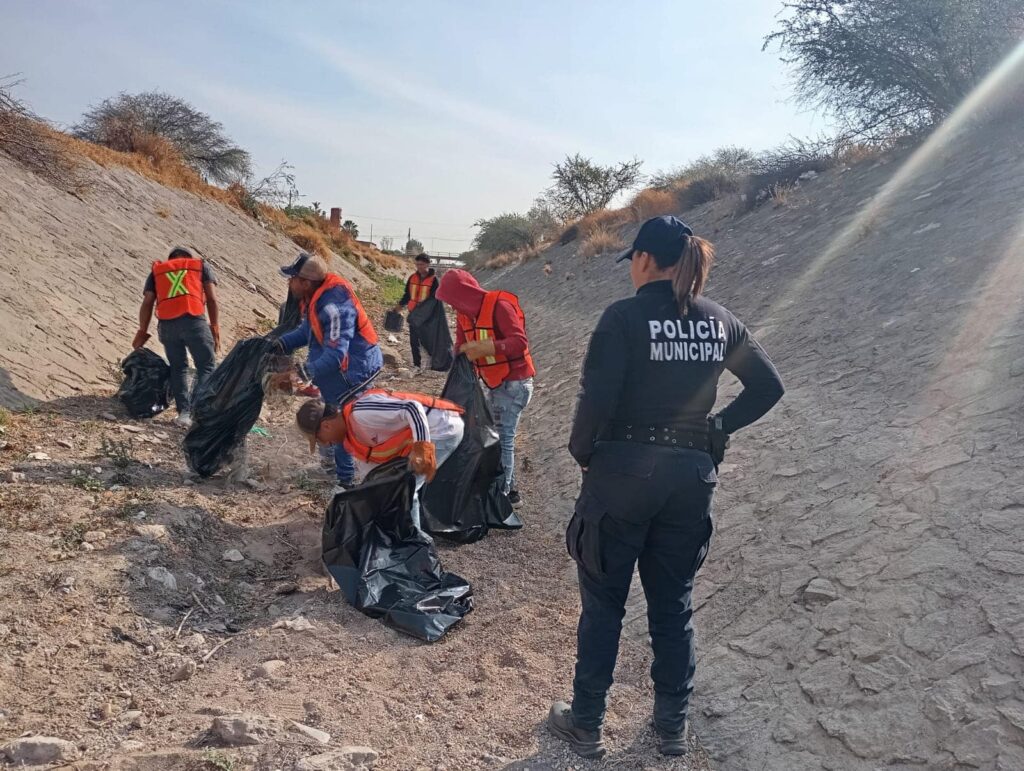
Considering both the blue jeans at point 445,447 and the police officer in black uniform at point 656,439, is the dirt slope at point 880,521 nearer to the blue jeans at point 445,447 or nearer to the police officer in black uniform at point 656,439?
the police officer in black uniform at point 656,439

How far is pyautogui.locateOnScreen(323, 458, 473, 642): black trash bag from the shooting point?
3.78 metres

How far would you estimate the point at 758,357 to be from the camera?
274 cm

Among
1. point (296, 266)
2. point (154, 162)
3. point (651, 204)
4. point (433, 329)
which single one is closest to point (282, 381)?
point (296, 266)

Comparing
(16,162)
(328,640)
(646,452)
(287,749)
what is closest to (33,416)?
(328,640)

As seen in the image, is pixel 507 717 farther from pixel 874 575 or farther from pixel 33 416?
pixel 33 416

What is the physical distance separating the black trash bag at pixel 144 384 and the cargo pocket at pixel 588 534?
4843 mm

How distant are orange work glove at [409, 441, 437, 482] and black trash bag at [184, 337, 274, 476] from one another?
1864 mm

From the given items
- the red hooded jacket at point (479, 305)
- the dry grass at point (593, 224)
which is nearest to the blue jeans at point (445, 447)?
the red hooded jacket at point (479, 305)

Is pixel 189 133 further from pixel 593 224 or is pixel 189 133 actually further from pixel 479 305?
pixel 479 305

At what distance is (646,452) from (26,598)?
2747 millimetres

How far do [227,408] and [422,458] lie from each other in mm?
2093

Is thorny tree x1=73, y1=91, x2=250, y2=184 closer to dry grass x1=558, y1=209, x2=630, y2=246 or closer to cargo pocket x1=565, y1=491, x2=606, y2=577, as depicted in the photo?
dry grass x1=558, y1=209, x2=630, y2=246

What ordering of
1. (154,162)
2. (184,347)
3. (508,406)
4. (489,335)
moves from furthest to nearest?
(154,162), (184,347), (508,406), (489,335)

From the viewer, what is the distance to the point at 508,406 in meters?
4.93
